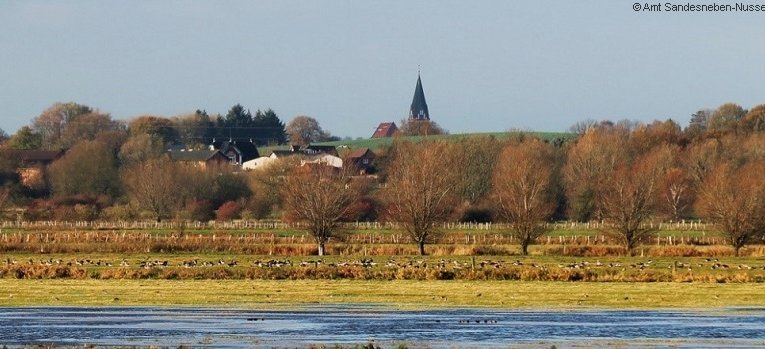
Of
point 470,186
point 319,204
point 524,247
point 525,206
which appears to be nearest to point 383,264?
point 524,247

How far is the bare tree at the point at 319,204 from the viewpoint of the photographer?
86.9 meters

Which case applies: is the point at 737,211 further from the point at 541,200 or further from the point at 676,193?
the point at 676,193

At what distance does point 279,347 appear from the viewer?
1329 inches

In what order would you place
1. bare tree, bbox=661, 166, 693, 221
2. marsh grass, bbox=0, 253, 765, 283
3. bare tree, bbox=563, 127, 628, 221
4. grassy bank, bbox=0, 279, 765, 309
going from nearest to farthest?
grassy bank, bbox=0, 279, 765, 309 < marsh grass, bbox=0, 253, 765, 283 < bare tree, bbox=563, 127, 628, 221 < bare tree, bbox=661, 166, 693, 221

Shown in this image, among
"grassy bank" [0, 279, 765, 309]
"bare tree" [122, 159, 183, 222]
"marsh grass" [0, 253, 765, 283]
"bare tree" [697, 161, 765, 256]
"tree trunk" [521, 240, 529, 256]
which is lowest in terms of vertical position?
"grassy bank" [0, 279, 765, 309]

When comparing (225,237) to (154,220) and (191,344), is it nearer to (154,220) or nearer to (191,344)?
(154,220)

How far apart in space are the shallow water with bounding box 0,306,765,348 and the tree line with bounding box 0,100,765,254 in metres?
41.1

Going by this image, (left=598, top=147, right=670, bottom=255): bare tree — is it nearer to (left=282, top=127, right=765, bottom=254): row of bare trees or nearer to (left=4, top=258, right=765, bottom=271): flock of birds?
(left=282, top=127, right=765, bottom=254): row of bare trees

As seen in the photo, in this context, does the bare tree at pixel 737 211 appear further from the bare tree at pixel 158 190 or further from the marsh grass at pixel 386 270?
the bare tree at pixel 158 190

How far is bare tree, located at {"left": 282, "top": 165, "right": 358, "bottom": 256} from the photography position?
3423 inches

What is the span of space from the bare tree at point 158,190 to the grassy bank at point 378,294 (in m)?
73.4

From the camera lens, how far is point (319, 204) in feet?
289

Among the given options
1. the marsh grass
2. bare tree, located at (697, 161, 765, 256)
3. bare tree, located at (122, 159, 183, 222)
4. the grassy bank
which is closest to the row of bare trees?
bare tree, located at (697, 161, 765, 256)

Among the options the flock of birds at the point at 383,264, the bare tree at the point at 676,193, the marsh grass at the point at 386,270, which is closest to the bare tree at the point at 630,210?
the marsh grass at the point at 386,270
